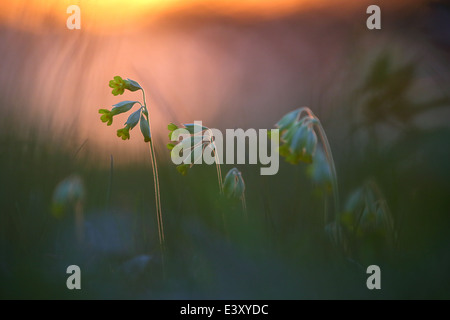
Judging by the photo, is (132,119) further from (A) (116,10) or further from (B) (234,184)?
(A) (116,10)

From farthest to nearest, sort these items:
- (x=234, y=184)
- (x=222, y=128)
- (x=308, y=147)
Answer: (x=222, y=128) → (x=234, y=184) → (x=308, y=147)

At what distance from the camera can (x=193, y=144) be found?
1216 mm

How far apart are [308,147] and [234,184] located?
0.86 feet

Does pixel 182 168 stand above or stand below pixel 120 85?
below

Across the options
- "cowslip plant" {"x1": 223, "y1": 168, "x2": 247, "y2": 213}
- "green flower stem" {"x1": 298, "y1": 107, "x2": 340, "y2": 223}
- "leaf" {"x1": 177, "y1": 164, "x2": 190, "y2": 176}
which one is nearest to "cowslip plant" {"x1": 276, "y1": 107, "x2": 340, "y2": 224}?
"green flower stem" {"x1": 298, "y1": 107, "x2": 340, "y2": 223}

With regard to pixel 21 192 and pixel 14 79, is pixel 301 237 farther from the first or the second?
pixel 14 79

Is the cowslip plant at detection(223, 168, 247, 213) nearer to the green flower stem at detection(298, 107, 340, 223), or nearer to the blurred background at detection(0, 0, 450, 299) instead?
the blurred background at detection(0, 0, 450, 299)

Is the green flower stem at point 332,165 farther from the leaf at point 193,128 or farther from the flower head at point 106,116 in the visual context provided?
the flower head at point 106,116

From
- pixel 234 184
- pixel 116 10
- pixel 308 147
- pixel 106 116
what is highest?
pixel 116 10

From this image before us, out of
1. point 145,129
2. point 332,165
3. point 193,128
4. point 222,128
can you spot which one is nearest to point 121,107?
point 145,129

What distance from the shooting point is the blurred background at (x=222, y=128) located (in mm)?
1183

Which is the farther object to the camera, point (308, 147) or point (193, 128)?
point (193, 128)
